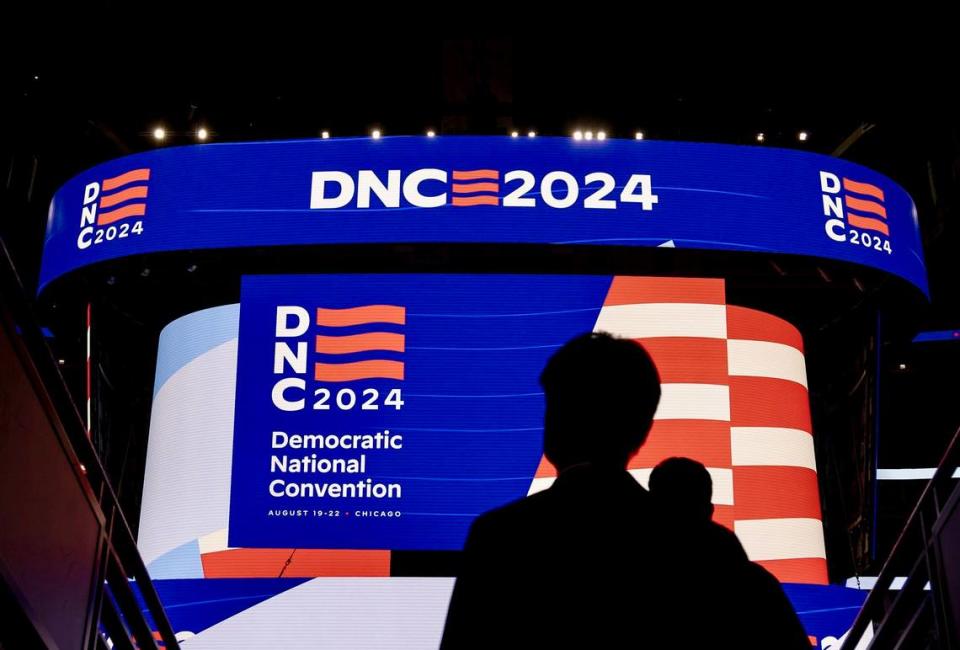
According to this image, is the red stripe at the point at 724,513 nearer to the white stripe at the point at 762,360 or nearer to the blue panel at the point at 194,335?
the white stripe at the point at 762,360

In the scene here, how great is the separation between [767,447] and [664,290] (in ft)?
4.88

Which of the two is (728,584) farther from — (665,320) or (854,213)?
(854,213)

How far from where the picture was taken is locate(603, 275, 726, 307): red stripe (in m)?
7.27

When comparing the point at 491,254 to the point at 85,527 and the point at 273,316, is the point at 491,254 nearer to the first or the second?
the point at 273,316

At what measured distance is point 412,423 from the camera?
6.79m

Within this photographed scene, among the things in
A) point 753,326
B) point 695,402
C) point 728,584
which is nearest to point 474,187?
point 695,402

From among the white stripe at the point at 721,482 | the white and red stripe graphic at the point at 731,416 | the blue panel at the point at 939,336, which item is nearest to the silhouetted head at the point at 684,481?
the white and red stripe graphic at the point at 731,416

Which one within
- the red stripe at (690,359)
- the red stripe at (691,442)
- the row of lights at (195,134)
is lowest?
the red stripe at (691,442)

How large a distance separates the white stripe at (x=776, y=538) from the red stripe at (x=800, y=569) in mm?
35

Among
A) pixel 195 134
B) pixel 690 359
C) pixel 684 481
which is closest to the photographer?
pixel 684 481

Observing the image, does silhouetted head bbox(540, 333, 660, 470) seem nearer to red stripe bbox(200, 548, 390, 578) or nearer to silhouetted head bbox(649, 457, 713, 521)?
silhouetted head bbox(649, 457, 713, 521)

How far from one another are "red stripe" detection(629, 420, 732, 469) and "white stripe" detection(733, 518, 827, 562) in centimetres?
56

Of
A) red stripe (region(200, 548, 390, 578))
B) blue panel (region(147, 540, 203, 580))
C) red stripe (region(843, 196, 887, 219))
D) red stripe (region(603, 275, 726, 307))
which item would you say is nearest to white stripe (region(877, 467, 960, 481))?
red stripe (region(843, 196, 887, 219))

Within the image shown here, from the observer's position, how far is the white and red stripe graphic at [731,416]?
23.1 ft
